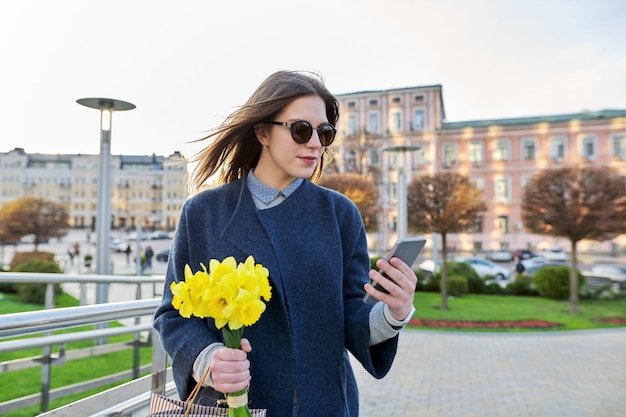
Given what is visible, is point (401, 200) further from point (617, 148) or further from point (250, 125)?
point (617, 148)

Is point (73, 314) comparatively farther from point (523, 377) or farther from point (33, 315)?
point (523, 377)

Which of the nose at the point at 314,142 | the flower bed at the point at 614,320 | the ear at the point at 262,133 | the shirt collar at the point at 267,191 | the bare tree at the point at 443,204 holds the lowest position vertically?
the flower bed at the point at 614,320

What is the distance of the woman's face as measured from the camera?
5.03 ft

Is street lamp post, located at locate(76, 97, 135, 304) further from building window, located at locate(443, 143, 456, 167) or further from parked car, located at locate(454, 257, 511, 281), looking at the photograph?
building window, located at locate(443, 143, 456, 167)

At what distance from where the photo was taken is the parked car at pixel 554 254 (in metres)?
33.8

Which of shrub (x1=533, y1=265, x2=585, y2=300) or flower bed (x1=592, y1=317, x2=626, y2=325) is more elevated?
shrub (x1=533, y1=265, x2=585, y2=300)

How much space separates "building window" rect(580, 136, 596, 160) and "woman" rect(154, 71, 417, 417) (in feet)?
143

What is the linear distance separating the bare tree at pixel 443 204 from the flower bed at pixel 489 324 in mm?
4258

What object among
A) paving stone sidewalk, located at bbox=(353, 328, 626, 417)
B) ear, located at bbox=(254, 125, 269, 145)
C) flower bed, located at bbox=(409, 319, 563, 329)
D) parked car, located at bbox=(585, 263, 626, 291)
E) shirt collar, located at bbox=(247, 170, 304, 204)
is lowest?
flower bed, located at bbox=(409, 319, 563, 329)

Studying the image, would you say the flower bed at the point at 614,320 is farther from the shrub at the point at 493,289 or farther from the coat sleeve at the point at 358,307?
the coat sleeve at the point at 358,307

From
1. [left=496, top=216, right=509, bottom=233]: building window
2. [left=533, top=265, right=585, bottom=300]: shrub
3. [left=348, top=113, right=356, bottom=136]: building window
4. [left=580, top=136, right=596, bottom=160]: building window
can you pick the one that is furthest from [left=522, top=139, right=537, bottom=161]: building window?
[left=533, top=265, right=585, bottom=300]: shrub

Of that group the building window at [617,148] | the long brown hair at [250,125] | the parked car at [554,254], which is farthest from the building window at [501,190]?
the long brown hair at [250,125]

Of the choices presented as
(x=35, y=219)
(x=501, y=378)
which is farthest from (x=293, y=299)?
(x=35, y=219)

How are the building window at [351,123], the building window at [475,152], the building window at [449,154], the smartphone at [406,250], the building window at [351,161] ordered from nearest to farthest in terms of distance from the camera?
1. the smartphone at [406,250]
2. the building window at [351,161]
3. the building window at [475,152]
4. the building window at [449,154]
5. the building window at [351,123]
